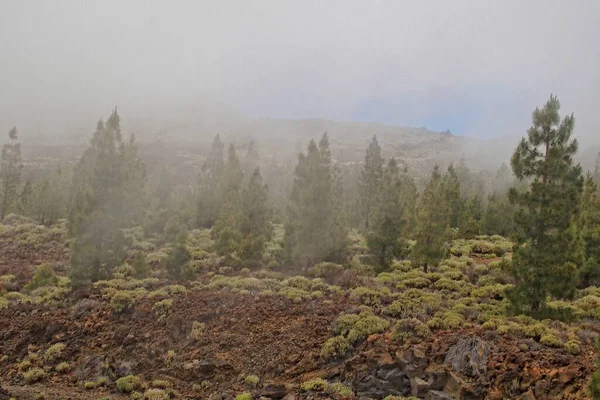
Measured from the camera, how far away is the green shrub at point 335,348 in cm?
1716

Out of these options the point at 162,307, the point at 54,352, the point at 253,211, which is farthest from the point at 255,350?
the point at 253,211

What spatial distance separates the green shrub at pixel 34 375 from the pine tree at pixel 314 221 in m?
16.7

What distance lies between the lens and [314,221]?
31.6m

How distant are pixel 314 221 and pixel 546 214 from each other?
1541 cm

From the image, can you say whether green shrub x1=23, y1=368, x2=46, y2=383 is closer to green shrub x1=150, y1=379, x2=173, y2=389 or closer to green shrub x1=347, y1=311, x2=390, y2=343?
green shrub x1=150, y1=379, x2=173, y2=389

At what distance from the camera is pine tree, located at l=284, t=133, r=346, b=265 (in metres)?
31.4

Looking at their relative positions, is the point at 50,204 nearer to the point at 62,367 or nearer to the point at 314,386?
the point at 62,367

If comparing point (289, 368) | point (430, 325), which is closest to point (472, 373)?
point (430, 325)

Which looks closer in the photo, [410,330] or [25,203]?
[410,330]

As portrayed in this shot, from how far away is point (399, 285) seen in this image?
25.2 meters

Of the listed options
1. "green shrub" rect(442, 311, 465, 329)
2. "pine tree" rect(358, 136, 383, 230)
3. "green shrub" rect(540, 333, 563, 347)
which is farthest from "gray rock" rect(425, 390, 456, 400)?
"pine tree" rect(358, 136, 383, 230)

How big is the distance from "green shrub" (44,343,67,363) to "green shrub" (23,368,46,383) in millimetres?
1012

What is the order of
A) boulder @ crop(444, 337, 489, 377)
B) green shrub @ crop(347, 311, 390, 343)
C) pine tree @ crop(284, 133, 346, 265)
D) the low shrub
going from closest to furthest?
boulder @ crop(444, 337, 489, 377) < the low shrub < green shrub @ crop(347, 311, 390, 343) < pine tree @ crop(284, 133, 346, 265)

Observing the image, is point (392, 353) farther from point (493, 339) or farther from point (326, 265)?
point (326, 265)
